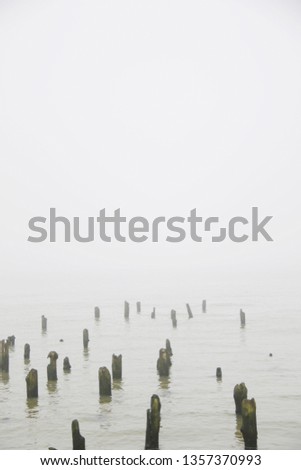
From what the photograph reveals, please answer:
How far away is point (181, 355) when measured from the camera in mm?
39594

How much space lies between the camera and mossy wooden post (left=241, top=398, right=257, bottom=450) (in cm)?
1858

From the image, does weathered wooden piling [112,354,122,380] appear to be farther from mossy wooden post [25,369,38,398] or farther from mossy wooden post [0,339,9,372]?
mossy wooden post [0,339,9,372]

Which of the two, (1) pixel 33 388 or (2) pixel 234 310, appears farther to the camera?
(2) pixel 234 310

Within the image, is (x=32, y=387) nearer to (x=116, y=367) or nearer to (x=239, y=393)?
(x=116, y=367)

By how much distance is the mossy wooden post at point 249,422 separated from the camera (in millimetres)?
18578

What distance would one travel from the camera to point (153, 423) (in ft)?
64.5

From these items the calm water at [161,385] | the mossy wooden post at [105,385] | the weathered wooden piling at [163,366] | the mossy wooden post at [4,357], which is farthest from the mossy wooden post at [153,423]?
the mossy wooden post at [4,357]

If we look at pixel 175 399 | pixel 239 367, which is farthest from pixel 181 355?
pixel 175 399

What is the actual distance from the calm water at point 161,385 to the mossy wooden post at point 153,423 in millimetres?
1520

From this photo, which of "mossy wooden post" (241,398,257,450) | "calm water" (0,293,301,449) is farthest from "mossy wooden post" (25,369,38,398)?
"mossy wooden post" (241,398,257,450)

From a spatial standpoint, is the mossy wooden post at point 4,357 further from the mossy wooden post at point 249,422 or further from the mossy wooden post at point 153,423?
the mossy wooden post at point 249,422
